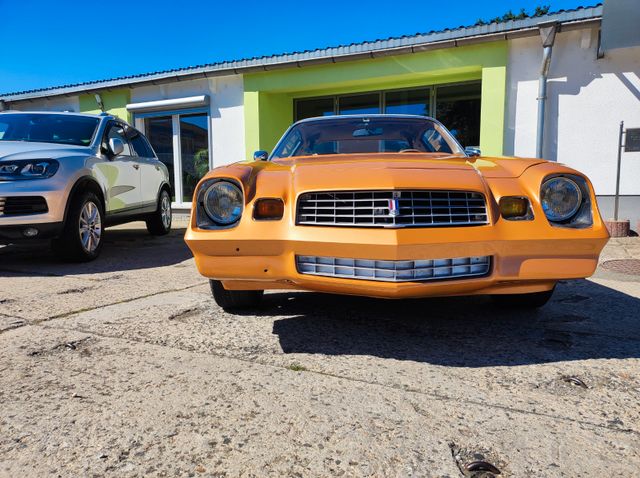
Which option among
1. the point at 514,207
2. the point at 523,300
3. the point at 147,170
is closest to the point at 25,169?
the point at 147,170

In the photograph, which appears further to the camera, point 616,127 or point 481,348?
point 616,127

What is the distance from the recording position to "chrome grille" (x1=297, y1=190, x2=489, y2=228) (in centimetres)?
212

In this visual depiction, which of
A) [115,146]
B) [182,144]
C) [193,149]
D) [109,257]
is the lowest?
[109,257]

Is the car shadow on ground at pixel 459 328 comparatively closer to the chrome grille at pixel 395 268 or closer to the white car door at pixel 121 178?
the chrome grille at pixel 395 268

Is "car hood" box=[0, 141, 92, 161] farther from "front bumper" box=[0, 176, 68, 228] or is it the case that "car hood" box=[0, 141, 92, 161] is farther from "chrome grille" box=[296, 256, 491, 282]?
"chrome grille" box=[296, 256, 491, 282]

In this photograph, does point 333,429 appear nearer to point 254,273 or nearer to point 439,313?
point 254,273

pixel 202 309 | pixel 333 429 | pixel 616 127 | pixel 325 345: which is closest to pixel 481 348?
pixel 325 345

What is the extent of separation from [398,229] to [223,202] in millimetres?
889

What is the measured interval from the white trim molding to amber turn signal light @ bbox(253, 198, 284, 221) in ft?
29.4

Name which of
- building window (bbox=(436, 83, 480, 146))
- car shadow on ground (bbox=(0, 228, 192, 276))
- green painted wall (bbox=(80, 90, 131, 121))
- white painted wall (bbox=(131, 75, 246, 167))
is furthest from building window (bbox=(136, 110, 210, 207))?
building window (bbox=(436, 83, 480, 146))

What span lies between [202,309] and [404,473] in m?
1.98

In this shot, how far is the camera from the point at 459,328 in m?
2.63

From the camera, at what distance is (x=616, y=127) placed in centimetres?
738

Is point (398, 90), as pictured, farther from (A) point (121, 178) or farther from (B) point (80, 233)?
(B) point (80, 233)
